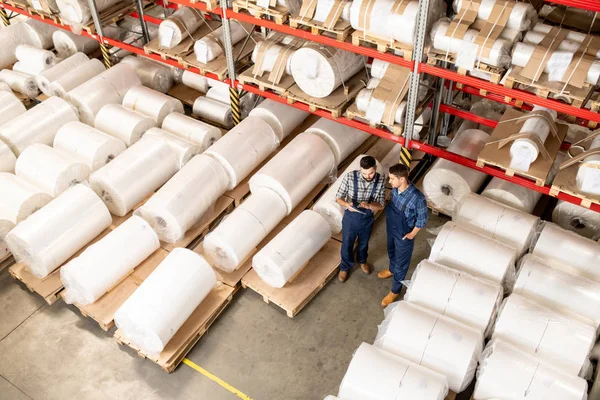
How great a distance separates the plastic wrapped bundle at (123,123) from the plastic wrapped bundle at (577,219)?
6.32m

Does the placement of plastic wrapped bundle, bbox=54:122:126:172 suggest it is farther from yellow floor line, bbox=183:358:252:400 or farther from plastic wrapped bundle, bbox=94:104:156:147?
yellow floor line, bbox=183:358:252:400

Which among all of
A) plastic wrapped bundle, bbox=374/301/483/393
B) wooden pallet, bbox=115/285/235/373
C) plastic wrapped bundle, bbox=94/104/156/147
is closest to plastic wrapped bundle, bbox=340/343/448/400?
→ plastic wrapped bundle, bbox=374/301/483/393

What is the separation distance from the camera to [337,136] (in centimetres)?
841

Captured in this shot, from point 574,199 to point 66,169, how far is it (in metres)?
6.75

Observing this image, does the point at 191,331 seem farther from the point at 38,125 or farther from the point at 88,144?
the point at 38,125

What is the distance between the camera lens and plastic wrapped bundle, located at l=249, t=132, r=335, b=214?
306 inches

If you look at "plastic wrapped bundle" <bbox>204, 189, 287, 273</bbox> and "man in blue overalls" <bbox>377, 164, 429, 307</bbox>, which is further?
"plastic wrapped bundle" <bbox>204, 189, 287, 273</bbox>

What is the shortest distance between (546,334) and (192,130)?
5.88 meters

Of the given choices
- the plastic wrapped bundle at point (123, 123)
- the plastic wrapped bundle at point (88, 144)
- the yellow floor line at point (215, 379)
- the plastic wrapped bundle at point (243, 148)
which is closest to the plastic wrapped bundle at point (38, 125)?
the plastic wrapped bundle at point (88, 144)

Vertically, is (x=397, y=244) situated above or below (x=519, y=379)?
above

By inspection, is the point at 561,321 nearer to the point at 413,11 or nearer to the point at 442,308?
the point at 442,308

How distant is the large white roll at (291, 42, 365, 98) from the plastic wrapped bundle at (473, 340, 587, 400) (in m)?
4.03

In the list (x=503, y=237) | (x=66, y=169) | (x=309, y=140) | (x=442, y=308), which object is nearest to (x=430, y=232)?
(x=503, y=237)

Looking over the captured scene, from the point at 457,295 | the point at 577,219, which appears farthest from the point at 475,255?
the point at 577,219
